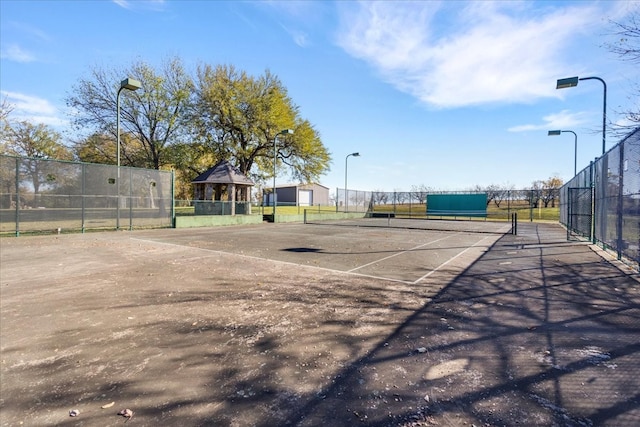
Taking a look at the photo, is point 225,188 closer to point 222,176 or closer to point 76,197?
point 222,176

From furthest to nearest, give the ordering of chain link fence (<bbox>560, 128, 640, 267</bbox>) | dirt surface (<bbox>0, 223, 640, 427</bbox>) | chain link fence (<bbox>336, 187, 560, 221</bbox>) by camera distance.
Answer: chain link fence (<bbox>336, 187, 560, 221</bbox>) → chain link fence (<bbox>560, 128, 640, 267</bbox>) → dirt surface (<bbox>0, 223, 640, 427</bbox>)

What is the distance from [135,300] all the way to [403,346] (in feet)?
15.2

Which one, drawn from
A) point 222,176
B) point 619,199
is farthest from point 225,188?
point 619,199

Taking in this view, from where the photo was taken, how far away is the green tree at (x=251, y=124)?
31.3 metres

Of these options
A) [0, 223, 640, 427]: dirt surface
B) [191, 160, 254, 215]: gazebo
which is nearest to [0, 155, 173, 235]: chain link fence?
[191, 160, 254, 215]: gazebo

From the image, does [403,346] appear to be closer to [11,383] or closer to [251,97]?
[11,383]

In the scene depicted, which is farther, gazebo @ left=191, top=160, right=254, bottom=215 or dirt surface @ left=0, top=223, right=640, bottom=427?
gazebo @ left=191, top=160, right=254, bottom=215

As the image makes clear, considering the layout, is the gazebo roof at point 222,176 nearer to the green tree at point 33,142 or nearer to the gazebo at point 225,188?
the gazebo at point 225,188

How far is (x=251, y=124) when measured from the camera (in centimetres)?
3250

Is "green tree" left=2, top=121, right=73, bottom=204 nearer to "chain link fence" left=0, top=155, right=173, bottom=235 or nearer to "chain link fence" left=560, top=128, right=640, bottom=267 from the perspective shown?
"chain link fence" left=0, top=155, right=173, bottom=235

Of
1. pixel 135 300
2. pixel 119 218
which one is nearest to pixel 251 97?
pixel 119 218

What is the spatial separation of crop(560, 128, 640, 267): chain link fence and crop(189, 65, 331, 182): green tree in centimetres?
2344

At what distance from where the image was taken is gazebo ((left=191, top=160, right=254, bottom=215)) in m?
28.1

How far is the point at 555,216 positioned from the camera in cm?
3681
